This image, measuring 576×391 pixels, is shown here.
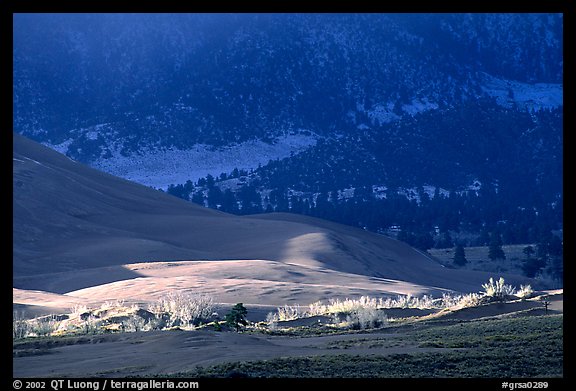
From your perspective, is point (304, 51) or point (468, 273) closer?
point (468, 273)

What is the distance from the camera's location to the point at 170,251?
5366 centimetres

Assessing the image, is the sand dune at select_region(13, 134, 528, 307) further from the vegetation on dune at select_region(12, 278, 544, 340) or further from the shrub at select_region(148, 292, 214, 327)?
the shrub at select_region(148, 292, 214, 327)

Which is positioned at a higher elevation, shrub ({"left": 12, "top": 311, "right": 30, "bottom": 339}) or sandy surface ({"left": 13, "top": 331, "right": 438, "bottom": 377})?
shrub ({"left": 12, "top": 311, "right": 30, "bottom": 339})

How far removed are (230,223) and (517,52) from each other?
10339 cm

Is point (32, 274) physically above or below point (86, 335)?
above

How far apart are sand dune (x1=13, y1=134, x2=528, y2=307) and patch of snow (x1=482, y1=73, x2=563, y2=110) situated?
7880 cm

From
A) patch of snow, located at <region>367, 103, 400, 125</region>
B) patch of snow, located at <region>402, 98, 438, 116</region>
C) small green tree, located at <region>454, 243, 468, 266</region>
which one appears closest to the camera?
small green tree, located at <region>454, 243, 468, 266</region>

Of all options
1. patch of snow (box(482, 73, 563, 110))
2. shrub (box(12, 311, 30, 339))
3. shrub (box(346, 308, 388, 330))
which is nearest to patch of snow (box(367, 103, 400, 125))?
patch of snow (box(482, 73, 563, 110))

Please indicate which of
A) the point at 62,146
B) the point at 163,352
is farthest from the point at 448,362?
the point at 62,146

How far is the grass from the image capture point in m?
15.7
